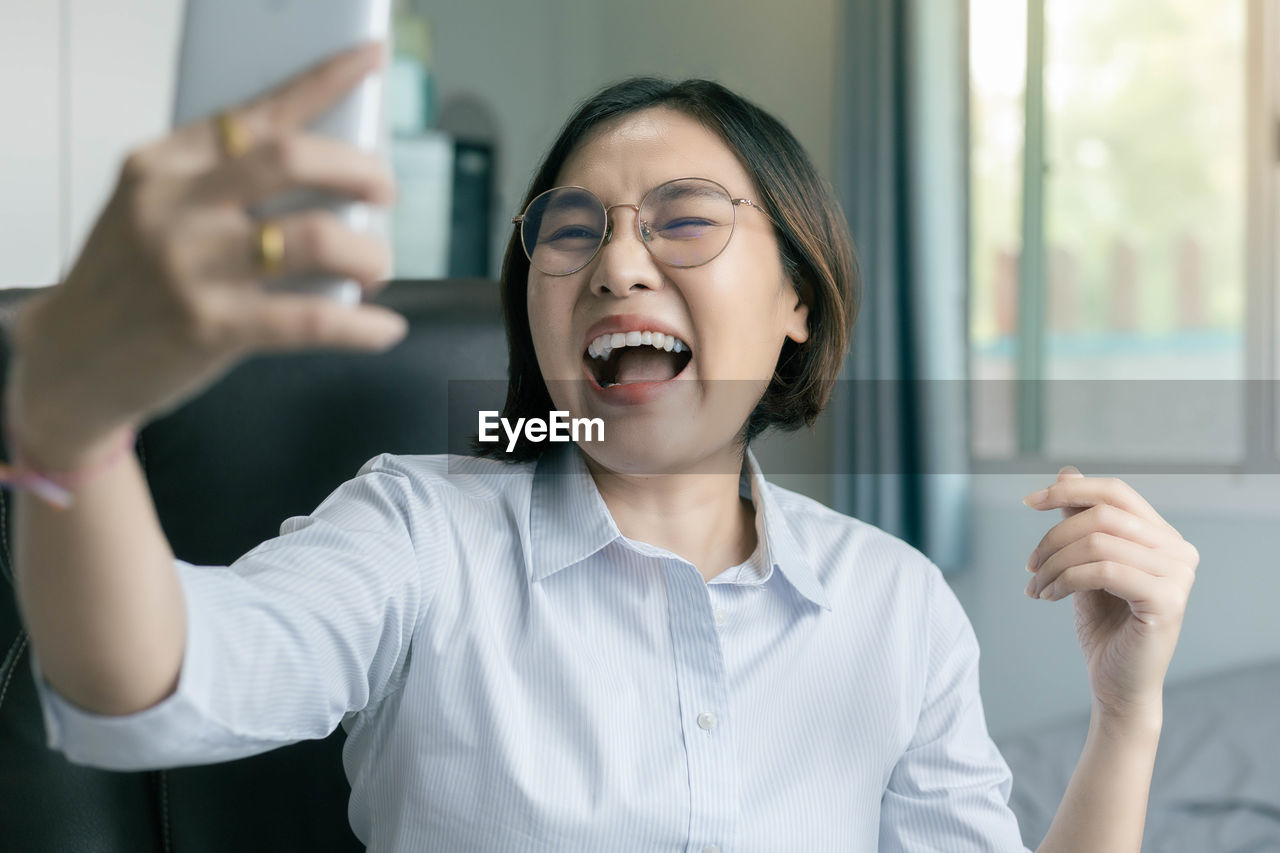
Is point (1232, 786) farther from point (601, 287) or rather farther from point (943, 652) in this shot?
point (601, 287)

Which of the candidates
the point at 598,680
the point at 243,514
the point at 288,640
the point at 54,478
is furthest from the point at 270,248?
the point at 243,514

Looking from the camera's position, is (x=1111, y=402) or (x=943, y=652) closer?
(x=943, y=652)

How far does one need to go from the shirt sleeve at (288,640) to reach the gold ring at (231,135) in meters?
0.28

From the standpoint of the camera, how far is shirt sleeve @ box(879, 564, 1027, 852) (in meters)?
1.02

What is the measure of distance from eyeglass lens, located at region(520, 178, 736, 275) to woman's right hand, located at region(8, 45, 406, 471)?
58 cm

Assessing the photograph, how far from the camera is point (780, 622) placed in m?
1.02

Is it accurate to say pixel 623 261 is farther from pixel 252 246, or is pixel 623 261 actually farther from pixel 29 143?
pixel 29 143

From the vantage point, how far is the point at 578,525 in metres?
1.00

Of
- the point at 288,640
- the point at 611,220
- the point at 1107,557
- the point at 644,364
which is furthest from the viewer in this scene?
the point at 644,364

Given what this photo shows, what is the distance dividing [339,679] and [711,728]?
0.33 meters

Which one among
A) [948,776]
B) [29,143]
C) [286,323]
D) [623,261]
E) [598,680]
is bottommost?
[948,776]

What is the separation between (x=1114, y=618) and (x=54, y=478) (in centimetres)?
91

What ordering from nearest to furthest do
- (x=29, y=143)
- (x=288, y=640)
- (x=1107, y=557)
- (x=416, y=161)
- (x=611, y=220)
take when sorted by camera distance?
(x=288, y=640) < (x=1107, y=557) < (x=611, y=220) < (x=29, y=143) < (x=416, y=161)

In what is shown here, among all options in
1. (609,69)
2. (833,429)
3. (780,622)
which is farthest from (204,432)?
(609,69)
